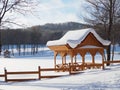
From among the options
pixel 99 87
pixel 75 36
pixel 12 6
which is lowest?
pixel 99 87

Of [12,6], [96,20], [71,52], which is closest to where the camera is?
[12,6]

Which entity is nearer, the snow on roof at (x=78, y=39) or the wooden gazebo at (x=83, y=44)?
the snow on roof at (x=78, y=39)

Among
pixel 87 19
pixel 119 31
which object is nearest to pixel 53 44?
pixel 87 19

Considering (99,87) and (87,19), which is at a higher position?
(87,19)

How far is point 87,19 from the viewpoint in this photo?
40031 mm

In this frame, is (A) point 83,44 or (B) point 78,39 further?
(A) point 83,44

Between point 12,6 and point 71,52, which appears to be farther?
point 71,52

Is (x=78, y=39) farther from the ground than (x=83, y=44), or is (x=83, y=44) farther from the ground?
(x=78, y=39)

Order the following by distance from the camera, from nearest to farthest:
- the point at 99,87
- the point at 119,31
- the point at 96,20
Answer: the point at 99,87, the point at 96,20, the point at 119,31

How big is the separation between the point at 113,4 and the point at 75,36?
6608 mm

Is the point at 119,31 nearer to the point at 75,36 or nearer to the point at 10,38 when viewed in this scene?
the point at 75,36

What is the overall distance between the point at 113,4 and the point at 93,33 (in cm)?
602

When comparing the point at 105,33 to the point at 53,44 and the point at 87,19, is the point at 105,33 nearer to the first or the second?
the point at 87,19

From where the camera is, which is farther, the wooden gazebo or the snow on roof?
the wooden gazebo
